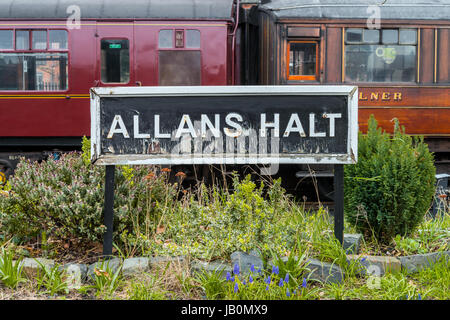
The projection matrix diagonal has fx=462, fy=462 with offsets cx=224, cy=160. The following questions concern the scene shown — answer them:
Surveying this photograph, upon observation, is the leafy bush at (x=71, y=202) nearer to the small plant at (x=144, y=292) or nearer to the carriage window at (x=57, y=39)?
the small plant at (x=144, y=292)

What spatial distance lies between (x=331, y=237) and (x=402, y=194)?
71 cm

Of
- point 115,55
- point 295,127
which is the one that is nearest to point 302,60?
point 115,55

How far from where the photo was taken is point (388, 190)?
3752 mm

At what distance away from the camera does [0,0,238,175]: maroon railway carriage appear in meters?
7.39

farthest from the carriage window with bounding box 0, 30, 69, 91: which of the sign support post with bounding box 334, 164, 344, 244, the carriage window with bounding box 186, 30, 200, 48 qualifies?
the sign support post with bounding box 334, 164, 344, 244

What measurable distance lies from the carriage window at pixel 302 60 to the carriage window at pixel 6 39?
4457mm

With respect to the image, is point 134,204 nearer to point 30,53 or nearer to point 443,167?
point 30,53

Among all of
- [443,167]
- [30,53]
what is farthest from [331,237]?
[30,53]

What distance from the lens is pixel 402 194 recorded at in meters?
3.74

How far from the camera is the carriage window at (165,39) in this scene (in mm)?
7438

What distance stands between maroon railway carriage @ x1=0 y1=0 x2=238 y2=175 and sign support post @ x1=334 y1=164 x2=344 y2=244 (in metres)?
4.28

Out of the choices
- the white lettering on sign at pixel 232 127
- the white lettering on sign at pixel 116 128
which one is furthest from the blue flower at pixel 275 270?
the white lettering on sign at pixel 116 128

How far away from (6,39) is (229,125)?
5540 millimetres

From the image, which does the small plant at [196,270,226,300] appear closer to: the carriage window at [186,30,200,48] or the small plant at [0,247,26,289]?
the small plant at [0,247,26,289]
